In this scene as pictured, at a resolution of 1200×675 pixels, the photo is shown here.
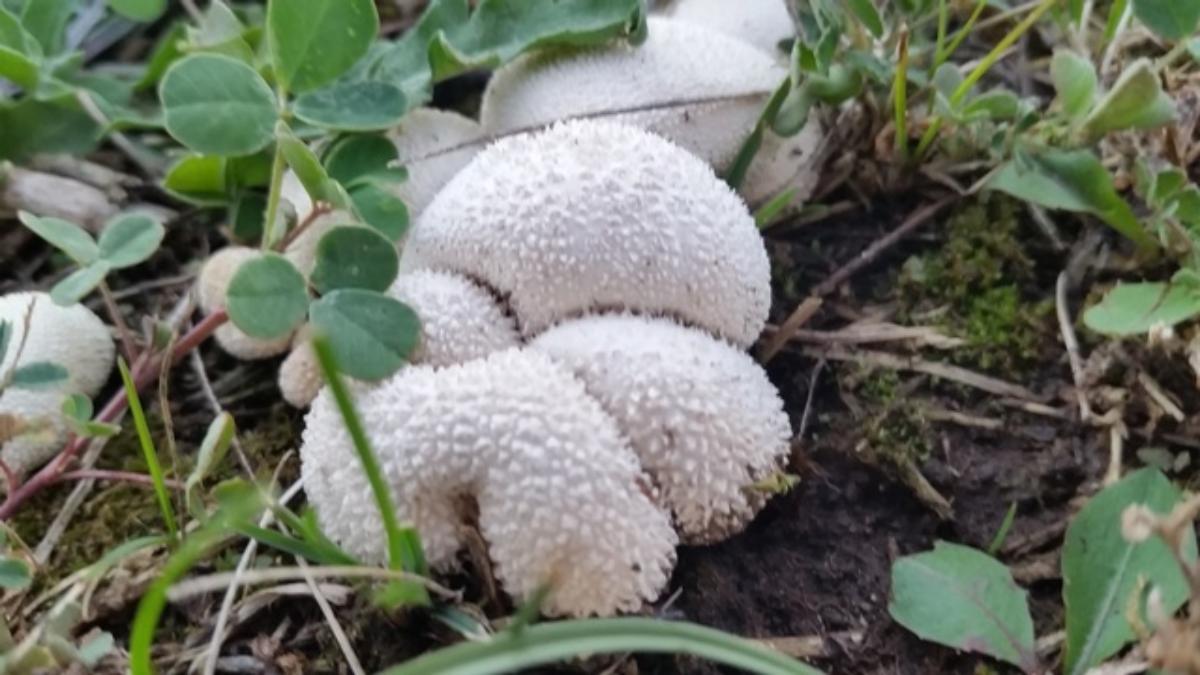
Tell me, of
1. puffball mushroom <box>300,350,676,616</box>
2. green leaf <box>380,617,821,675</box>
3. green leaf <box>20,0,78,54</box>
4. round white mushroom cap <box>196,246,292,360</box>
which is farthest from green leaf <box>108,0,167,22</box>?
green leaf <box>380,617,821,675</box>

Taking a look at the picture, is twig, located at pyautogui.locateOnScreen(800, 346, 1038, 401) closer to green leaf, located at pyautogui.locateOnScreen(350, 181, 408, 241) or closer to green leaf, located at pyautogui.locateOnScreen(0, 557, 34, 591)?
green leaf, located at pyautogui.locateOnScreen(350, 181, 408, 241)

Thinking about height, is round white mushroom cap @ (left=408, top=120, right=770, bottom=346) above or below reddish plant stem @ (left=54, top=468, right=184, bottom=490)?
above

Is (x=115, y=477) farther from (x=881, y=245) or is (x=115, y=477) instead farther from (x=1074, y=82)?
(x=1074, y=82)

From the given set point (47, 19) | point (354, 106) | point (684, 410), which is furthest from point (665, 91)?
point (47, 19)

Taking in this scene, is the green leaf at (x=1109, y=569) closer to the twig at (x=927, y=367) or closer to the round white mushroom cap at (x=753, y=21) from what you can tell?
the twig at (x=927, y=367)

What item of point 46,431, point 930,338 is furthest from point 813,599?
point 46,431

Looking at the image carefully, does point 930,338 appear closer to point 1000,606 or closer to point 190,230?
point 1000,606

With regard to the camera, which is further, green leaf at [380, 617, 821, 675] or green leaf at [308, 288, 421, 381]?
green leaf at [308, 288, 421, 381]

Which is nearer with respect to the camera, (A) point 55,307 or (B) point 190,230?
(A) point 55,307
